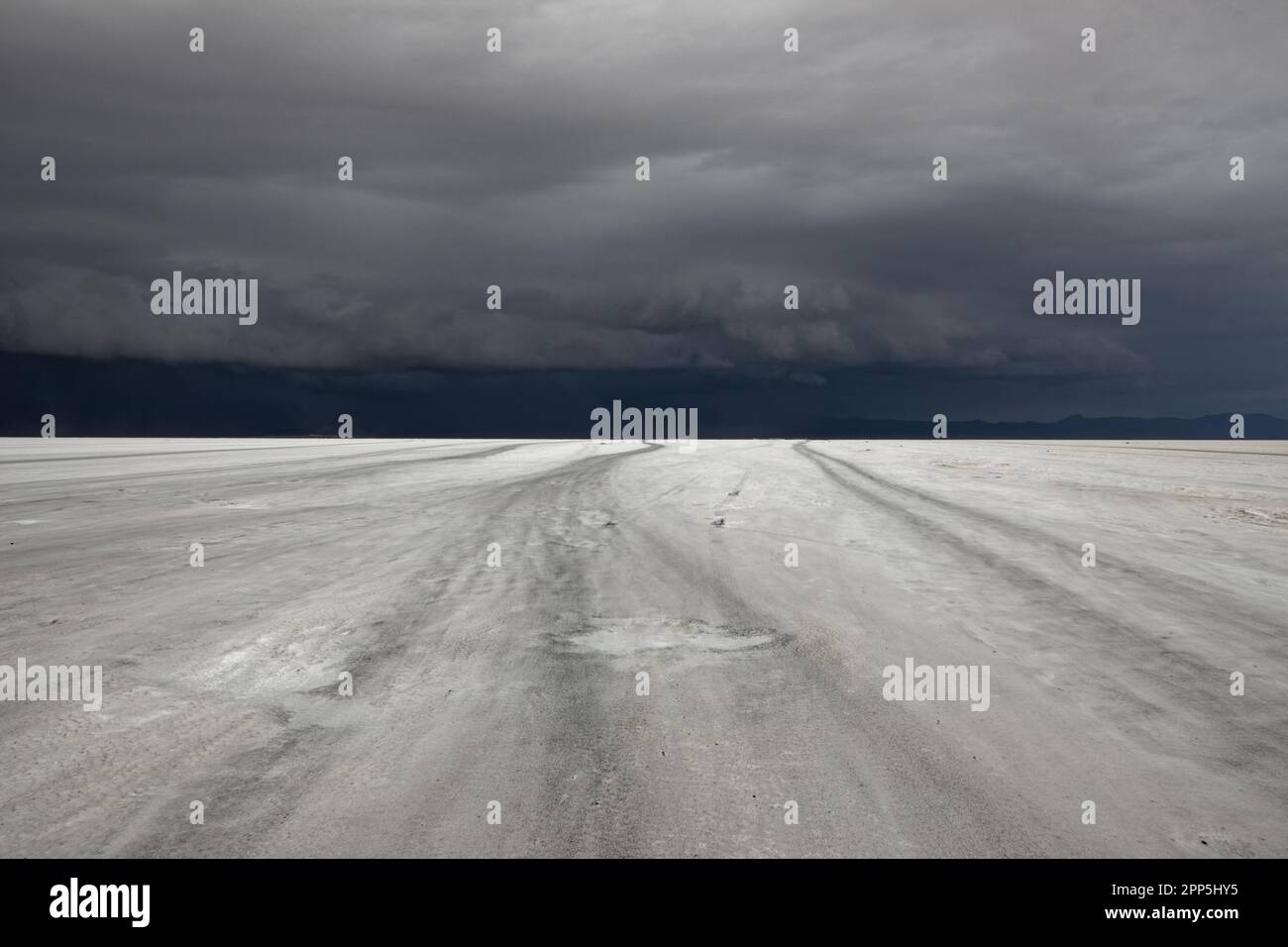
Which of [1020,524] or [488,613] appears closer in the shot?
[488,613]

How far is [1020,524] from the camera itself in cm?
1436

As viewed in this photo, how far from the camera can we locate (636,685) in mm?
Result: 6348

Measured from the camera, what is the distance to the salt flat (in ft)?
14.0

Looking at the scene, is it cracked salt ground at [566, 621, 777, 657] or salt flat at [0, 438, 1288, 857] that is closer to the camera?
salt flat at [0, 438, 1288, 857]

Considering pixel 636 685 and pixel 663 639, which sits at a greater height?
pixel 663 639

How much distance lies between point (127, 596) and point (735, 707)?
7.14 metres

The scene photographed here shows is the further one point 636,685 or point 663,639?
point 663,639

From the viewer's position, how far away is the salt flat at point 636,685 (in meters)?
4.26

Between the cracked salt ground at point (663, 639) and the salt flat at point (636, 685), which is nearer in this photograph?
the salt flat at point (636, 685)
